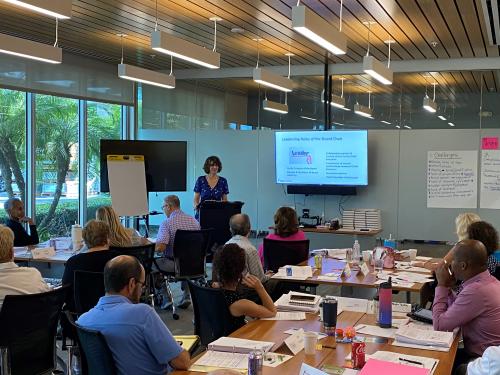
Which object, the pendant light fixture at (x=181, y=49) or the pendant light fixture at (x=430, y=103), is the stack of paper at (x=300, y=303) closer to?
the pendant light fixture at (x=181, y=49)

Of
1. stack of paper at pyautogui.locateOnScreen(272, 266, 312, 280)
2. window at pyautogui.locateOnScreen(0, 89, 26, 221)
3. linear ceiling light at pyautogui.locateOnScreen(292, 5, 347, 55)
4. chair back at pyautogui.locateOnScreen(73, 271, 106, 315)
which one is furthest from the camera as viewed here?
window at pyautogui.locateOnScreen(0, 89, 26, 221)

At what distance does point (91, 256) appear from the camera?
4398 millimetres

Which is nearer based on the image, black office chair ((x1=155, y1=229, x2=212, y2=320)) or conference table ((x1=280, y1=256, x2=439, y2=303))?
conference table ((x1=280, y1=256, x2=439, y2=303))

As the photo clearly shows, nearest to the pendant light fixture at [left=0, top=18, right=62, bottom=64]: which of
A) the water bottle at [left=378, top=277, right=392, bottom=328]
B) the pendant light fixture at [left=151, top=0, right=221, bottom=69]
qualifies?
the pendant light fixture at [left=151, top=0, right=221, bottom=69]

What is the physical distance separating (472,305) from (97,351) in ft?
6.18

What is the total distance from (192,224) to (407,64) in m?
4.64

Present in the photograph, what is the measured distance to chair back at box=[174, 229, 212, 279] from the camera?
6047 millimetres

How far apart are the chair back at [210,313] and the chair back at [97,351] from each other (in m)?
0.87

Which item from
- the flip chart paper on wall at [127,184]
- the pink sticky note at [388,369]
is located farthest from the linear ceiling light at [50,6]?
the flip chart paper on wall at [127,184]

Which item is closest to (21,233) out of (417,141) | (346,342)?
(346,342)

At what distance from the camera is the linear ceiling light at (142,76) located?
737cm

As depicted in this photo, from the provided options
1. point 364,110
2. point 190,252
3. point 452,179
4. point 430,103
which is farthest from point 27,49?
point 452,179

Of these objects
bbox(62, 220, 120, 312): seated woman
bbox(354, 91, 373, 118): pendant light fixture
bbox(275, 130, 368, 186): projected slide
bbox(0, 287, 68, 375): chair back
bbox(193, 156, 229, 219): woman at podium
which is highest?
bbox(354, 91, 373, 118): pendant light fixture

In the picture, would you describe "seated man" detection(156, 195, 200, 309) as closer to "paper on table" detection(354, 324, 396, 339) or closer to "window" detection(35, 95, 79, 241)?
"window" detection(35, 95, 79, 241)
